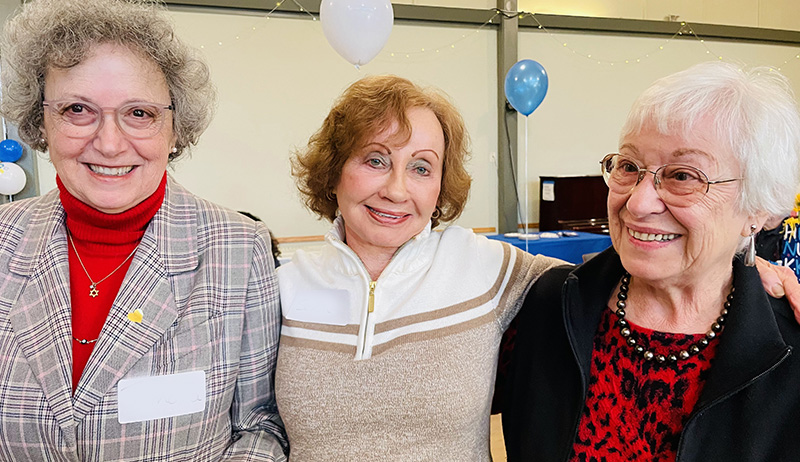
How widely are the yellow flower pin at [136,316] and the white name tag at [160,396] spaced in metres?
0.13

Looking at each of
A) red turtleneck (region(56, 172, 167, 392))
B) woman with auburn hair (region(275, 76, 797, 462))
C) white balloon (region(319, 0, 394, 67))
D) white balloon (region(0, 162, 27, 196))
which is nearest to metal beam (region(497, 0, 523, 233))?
white balloon (region(319, 0, 394, 67))

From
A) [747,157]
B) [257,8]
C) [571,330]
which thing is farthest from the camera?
[257,8]

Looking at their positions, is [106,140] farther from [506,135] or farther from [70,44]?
[506,135]

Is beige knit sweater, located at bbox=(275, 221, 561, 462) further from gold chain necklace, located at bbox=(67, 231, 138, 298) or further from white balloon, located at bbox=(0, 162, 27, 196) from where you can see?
white balloon, located at bbox=(0, 162, 27, 196)

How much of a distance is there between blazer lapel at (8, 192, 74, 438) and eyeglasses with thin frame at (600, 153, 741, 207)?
136 cm

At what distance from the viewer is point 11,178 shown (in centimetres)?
583

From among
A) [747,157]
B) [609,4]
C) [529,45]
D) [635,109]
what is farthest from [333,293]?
[609,4]

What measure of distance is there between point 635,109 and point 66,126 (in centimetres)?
133

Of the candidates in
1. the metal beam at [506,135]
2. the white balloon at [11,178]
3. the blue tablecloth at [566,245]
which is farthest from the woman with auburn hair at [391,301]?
the metal beam at [506,135]

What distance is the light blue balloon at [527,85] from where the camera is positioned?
20.9ft

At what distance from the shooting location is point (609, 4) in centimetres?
827

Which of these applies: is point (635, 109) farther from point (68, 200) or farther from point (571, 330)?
point (68, 200)

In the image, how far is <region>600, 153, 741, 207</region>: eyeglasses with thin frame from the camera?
1238mm

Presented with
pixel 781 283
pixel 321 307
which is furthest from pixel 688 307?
pixel 321 307
